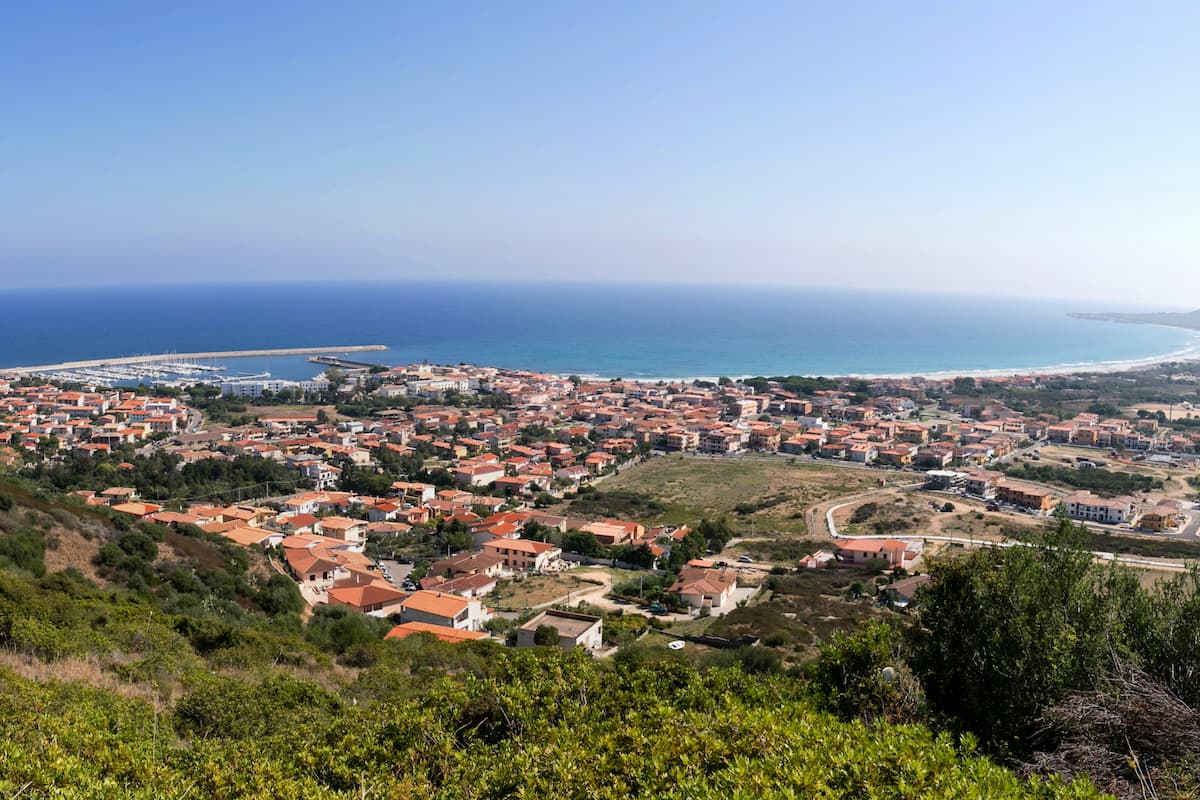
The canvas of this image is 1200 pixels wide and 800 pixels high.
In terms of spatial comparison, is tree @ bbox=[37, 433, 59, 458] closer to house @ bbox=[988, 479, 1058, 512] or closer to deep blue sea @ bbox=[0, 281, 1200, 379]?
deep blue sea @ bbox=[0, 281, 1200, 379]

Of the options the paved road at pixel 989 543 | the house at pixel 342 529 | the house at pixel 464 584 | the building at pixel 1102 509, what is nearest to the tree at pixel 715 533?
the paved road at pixel 989 543

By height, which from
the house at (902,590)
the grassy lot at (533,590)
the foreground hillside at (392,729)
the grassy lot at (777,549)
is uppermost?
the foreground hillside at (392,729)

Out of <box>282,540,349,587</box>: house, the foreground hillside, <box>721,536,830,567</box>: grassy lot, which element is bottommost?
<box>721,536,830,567</box>: grassy lot

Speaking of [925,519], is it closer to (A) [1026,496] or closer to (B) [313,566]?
(A) [1026,496]

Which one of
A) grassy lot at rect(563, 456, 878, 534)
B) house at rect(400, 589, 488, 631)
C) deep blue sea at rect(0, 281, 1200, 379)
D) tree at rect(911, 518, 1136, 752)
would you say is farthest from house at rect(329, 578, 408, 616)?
deep blue sea at rect(0, 281, 1200, 379)

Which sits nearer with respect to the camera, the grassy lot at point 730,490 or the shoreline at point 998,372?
the grassy lot at point 730,490

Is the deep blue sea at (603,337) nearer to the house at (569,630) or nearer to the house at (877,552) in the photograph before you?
the house at (877,552)
